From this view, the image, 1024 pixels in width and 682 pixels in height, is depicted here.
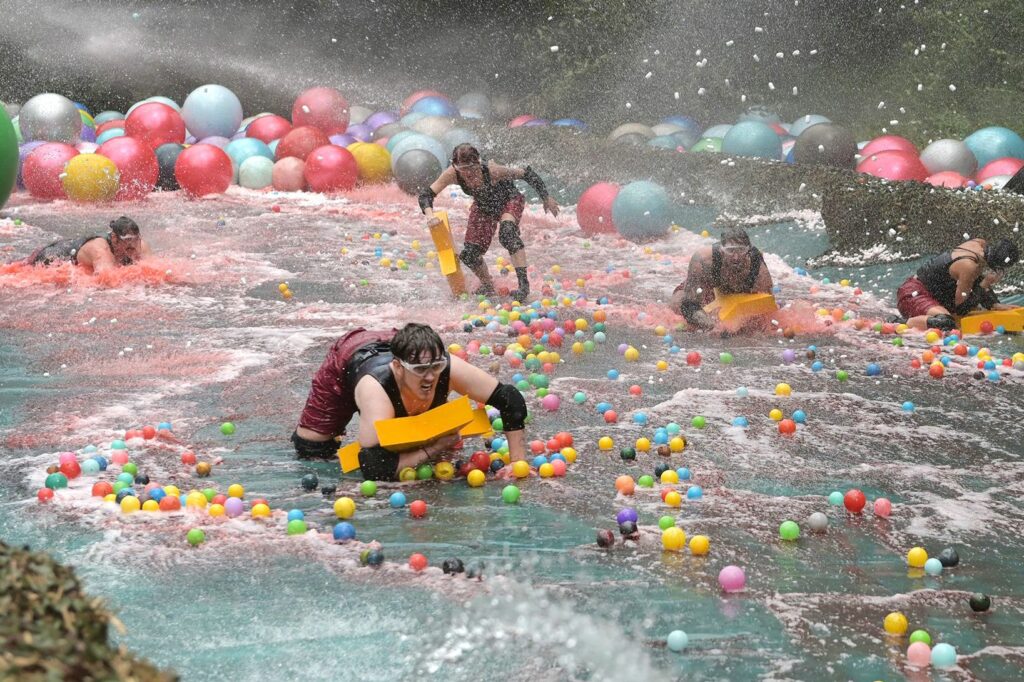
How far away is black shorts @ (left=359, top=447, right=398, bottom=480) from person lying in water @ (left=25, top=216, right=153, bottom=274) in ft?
19.3

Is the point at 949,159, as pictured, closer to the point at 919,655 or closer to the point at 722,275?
the point at 722,275

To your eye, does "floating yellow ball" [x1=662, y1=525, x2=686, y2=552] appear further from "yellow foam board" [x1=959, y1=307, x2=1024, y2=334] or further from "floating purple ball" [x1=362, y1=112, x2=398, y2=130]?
"floating purple ball" [x1=362, y1=112, x2=398, y2=130]

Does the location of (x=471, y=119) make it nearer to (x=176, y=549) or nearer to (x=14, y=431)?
(x=14, y=431)

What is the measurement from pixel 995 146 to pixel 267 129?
10245 millimetres

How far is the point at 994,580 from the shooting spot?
4812 mm

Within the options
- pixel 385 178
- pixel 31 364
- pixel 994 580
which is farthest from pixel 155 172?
pixel 994 580

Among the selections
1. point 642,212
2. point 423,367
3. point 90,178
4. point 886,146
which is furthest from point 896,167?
point 90,178

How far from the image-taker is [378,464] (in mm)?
5816

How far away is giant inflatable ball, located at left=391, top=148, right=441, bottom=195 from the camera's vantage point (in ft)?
51.3

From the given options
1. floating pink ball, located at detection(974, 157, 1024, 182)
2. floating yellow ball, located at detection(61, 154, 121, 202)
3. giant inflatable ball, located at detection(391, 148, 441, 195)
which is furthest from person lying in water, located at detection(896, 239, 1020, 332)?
floating yellow ball, located at detection(61, 154, 121, 202)

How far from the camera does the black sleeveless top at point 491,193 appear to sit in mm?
10875

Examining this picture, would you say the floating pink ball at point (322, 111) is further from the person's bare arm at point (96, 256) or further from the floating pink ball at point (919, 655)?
the floating pink ball at point (919, 655)

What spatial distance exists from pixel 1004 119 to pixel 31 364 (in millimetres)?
13845

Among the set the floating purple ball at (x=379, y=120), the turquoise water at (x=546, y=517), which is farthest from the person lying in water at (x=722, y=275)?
the floating purple ball at (x=379, y=120)
